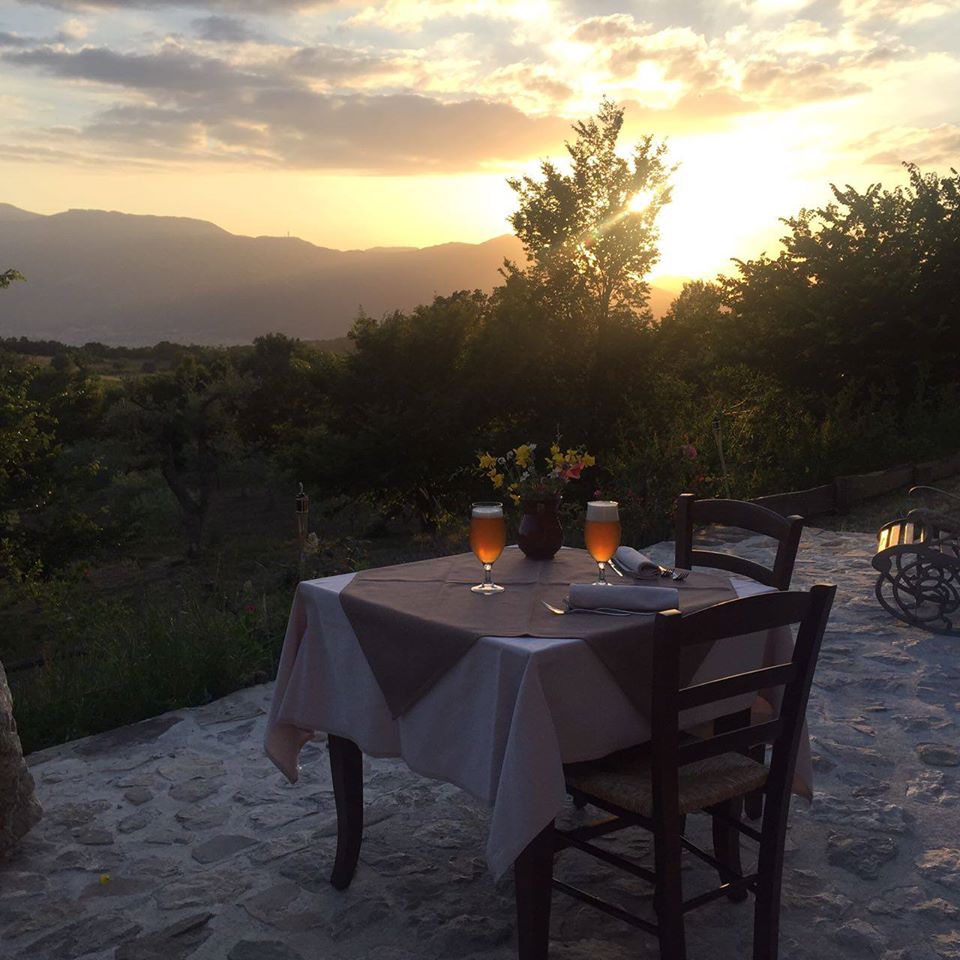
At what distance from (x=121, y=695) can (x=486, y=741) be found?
3.05 meters

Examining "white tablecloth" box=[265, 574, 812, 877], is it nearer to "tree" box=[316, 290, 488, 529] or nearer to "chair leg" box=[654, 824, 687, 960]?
"chair leg" box=[654, 824, 687, 960]

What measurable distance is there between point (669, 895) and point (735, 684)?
56cm

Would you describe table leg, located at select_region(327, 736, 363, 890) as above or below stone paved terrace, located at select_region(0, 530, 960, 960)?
above

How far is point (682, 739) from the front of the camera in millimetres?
2963

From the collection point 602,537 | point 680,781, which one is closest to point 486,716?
point 680,781

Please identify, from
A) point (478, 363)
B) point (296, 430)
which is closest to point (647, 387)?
point (478, 363)

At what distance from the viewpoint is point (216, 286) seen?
155m

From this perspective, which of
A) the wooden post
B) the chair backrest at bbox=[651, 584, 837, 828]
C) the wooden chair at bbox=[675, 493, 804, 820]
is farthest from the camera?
the wooden post

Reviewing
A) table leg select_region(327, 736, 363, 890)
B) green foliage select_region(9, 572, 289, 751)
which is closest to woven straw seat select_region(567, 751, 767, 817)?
table leg select_region(327, 736, 363, 890)

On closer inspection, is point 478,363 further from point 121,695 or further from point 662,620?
point 662,620

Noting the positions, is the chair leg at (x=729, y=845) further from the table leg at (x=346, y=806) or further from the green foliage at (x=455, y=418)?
the green foliage at (x=455, y=418)

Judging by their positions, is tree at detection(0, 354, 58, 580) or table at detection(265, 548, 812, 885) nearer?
table at detection(265, 548, 812, 885)

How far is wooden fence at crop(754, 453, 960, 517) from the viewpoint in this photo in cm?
1012

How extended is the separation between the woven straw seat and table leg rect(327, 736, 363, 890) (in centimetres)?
84
